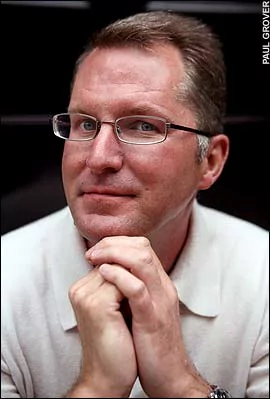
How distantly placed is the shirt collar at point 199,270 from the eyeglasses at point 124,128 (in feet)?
0.51

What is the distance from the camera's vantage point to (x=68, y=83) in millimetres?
728

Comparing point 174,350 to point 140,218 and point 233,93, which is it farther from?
point 233,93

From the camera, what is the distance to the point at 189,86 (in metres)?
0.64

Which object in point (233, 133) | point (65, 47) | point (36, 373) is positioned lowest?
point (36, 373)

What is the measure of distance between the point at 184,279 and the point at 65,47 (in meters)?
0.34

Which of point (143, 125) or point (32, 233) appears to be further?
point (32, 233)

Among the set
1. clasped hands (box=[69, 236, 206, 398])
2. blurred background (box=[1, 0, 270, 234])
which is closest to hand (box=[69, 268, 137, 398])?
clasped hands (box=[69, 236, 206, 398])

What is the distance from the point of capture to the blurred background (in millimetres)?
743

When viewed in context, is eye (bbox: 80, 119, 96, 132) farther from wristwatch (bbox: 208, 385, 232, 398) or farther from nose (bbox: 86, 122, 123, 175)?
wristwatch (bbox: 208, 385, 232, 398)

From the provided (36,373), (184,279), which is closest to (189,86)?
(184,279)

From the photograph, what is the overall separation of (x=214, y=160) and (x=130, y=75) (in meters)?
0.17

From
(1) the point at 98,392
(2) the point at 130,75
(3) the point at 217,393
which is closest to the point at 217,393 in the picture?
(3) the point at 217,393

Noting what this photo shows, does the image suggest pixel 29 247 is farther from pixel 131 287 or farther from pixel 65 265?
pixel 131 287

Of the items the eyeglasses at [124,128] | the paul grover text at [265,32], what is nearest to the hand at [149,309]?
the eyeglasses at [124,128]
